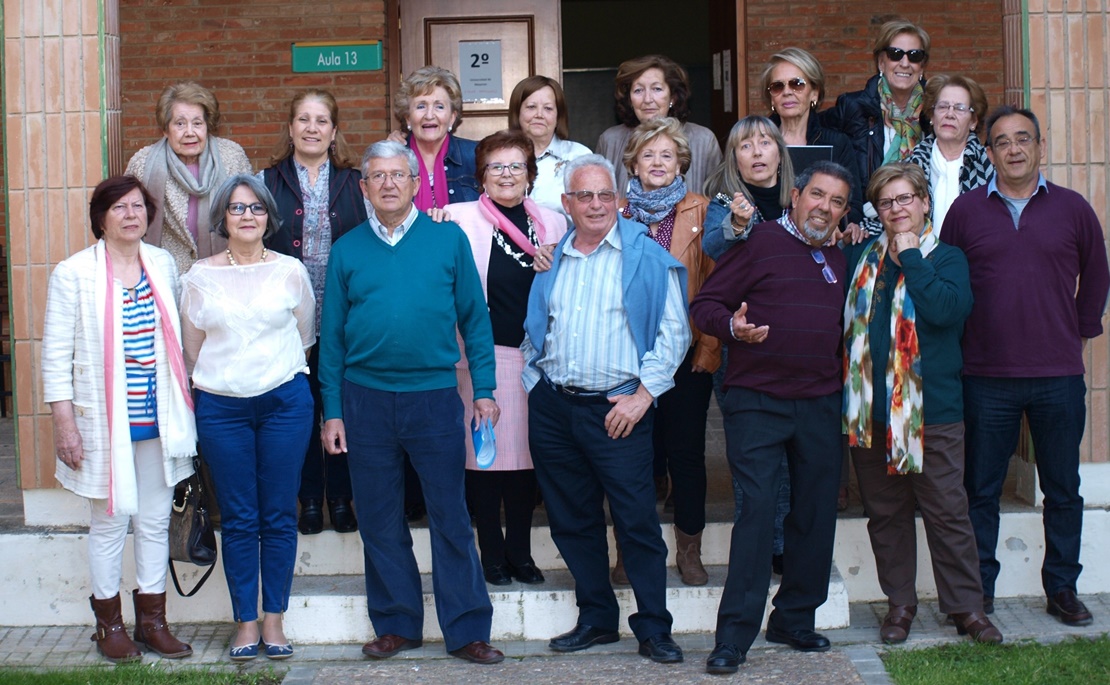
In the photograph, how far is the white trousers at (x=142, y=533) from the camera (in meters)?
4.94

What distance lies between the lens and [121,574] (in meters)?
5.44

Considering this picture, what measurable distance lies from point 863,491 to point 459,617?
1.65 meters

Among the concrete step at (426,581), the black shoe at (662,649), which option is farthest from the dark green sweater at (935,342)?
the black shoe at (662,649)

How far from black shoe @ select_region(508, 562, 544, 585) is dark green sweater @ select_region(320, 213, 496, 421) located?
0.81 m

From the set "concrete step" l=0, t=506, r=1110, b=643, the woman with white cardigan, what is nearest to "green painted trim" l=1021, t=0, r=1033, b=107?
"concrete step" l=0, t=506, r=1110, b=643

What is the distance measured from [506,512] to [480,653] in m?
0.59

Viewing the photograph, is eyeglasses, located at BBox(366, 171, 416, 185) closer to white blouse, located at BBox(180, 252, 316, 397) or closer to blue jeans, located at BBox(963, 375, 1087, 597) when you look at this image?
white blouse, located at BBox(180, 252, 316, 397)

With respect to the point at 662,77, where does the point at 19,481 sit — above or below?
below

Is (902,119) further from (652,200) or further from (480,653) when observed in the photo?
(480,653)

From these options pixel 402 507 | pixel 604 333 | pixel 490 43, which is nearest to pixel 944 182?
pixel 604 333

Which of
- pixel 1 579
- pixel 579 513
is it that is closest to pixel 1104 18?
pixel 579 513

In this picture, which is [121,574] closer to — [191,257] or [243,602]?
[243,602]

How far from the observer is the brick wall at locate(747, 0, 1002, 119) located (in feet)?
29.0

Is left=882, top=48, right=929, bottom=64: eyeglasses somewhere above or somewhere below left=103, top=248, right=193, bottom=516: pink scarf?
above
